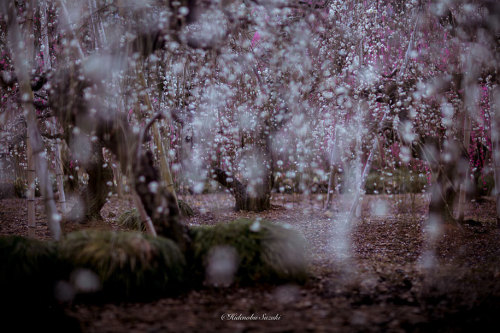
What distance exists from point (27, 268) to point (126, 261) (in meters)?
0.86

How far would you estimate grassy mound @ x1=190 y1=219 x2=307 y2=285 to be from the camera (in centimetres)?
323

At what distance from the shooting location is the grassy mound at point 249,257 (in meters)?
3.23

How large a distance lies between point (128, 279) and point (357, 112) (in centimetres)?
486

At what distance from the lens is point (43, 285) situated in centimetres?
302

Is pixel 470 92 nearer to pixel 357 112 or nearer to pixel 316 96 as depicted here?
pixel 357 112

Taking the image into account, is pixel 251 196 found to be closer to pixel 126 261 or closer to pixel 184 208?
pixel 184 208

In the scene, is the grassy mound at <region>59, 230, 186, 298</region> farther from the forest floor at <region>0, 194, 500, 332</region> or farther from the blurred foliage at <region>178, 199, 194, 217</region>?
the blurred foliage at <region>178, 199, 194, 217</region>

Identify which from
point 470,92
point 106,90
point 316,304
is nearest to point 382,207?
point 470,92

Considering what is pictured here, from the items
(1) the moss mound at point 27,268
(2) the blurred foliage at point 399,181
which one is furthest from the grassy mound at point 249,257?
(2) the blurred foliage at point 399,181

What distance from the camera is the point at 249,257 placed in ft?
10.7

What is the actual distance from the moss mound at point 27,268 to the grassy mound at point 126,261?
146mm

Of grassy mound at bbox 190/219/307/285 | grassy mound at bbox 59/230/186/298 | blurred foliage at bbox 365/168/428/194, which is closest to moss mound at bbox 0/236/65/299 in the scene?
grassy mound at bbox 59/230/186/298

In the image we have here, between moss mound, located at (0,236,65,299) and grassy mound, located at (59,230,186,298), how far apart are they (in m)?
0.15

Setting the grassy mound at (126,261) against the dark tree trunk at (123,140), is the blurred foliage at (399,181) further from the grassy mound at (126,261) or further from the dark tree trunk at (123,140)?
the grassy mound at (126,261)
